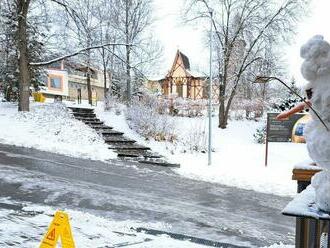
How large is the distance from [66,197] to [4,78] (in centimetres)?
1962

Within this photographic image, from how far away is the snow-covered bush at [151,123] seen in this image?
62.0 feet

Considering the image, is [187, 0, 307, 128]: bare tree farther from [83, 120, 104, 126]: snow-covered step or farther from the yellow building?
the yellow building

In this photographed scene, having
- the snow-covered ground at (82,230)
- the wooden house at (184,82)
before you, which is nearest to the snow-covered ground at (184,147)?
the snow-covered ground at (82,230)

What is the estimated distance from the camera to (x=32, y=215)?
708 cm

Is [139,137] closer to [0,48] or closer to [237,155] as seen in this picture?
Answer: [237,155]

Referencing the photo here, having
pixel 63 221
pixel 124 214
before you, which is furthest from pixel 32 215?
pixel 63 221

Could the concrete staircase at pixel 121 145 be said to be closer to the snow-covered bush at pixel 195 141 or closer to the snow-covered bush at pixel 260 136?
the snow-covered bush at pixel 195 141

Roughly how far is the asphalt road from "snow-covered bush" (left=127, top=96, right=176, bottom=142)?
223 inches

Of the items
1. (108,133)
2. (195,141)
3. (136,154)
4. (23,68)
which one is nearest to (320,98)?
(136,154)

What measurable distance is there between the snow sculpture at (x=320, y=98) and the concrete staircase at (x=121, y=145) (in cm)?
1205

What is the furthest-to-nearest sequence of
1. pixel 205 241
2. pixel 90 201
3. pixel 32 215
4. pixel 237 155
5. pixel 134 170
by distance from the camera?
pixel 237 155 → pixel 134 170 → pixel 90 201 → pixel 32 215 → pixel 205 241

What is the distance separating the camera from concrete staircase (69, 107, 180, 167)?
1503cm

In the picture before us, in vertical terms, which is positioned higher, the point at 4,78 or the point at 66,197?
the point at 4,78

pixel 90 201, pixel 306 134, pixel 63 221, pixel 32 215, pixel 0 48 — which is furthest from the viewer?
pixel 0 48
